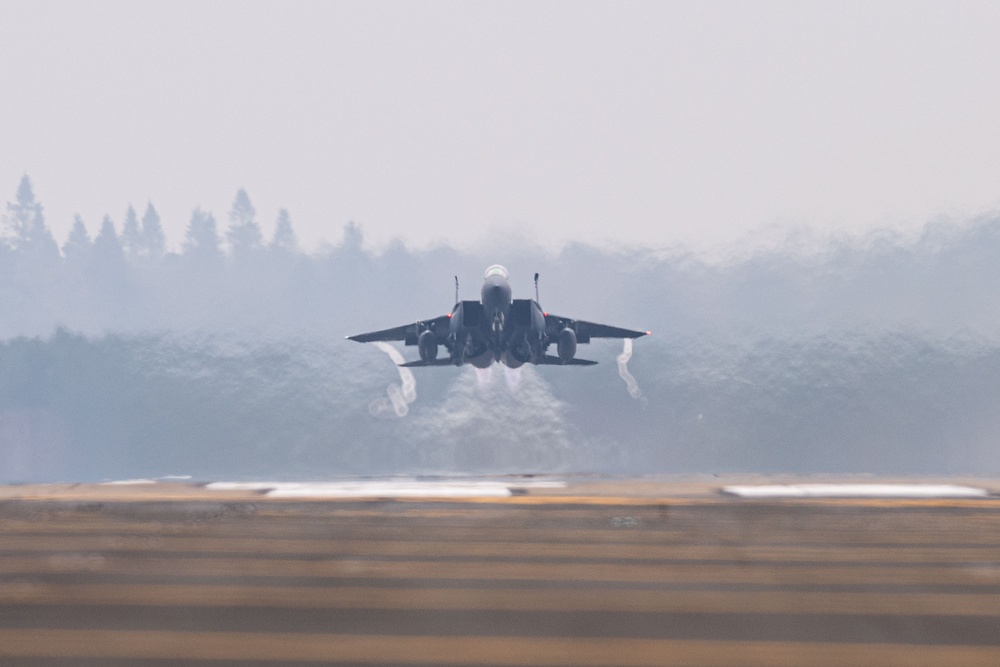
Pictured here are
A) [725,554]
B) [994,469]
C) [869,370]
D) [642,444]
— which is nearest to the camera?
[725,554]

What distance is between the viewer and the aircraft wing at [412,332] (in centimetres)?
4094

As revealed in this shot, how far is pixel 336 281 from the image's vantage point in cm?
6644

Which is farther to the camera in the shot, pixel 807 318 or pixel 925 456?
pixel 925 456

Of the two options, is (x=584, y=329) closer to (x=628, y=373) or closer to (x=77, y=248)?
(x=628, y=373)

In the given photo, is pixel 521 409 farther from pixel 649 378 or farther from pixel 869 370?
pixel 869 370

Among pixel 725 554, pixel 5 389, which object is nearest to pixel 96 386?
pixel 5 389

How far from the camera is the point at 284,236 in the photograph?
75.4 meters

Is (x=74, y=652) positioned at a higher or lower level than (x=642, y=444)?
higher

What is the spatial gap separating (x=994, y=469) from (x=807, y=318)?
59.0 feet

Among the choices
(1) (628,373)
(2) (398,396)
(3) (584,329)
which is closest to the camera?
(3) (584,329)

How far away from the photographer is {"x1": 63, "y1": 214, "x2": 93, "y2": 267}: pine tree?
81.1m

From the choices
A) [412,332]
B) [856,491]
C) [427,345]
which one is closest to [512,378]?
[412,332]

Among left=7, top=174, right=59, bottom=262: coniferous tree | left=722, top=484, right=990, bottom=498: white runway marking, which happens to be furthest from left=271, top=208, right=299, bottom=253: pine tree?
left=722, top=484, right=990, bottom=498: white runway marking

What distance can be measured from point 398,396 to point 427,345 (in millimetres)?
20089
